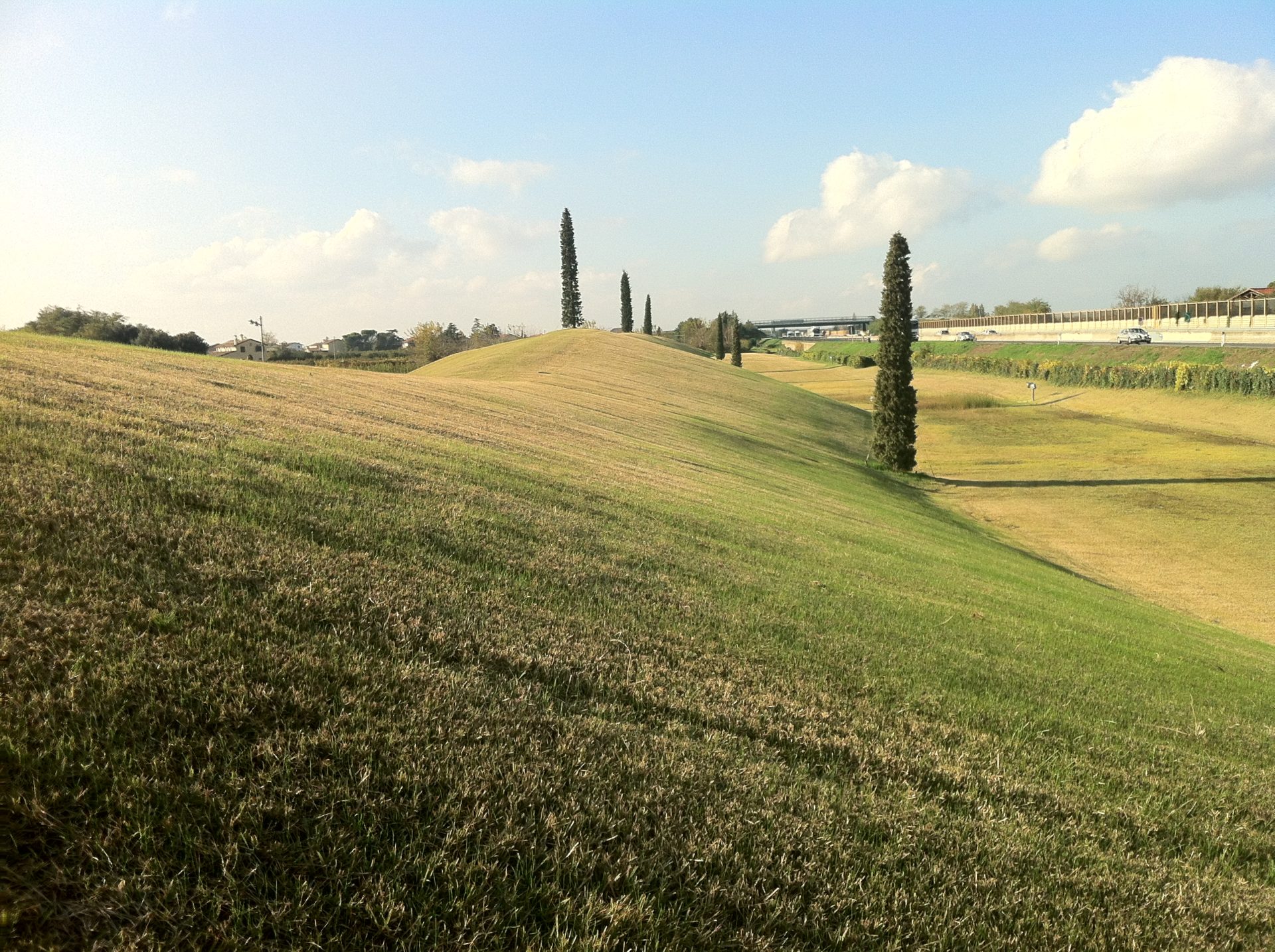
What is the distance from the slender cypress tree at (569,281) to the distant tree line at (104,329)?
5530 cm

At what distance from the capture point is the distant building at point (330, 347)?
145375mm

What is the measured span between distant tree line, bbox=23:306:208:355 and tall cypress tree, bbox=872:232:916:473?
154 feet

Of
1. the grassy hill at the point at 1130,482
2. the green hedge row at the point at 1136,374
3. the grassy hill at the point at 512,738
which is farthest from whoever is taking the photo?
the green hedge row at the point at 1136,374

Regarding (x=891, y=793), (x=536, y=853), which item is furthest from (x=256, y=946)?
(x=891, y=793)

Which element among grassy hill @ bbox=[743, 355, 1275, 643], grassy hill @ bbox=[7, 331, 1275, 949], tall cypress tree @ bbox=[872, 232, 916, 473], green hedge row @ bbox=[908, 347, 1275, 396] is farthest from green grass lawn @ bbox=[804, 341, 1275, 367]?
grassy hill @ bbox=[7, 331, 1275, 949]

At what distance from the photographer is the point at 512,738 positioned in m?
3.72

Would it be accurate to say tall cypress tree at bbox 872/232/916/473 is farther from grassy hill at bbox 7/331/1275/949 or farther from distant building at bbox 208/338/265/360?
distant building at bbox 208/338/265/360


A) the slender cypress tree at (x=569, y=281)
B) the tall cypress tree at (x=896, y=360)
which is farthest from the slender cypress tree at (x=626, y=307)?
the tall cypress tree at (x=896, y=360)

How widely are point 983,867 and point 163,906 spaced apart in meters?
3.95

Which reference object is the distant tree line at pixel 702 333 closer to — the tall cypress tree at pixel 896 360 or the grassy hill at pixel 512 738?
the tall cypress tree at pixel 896 360

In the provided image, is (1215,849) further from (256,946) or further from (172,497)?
(172,497)

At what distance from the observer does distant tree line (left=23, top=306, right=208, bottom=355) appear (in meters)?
47.1

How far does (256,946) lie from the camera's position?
7.68 feet

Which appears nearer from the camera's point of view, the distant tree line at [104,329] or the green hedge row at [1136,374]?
the distant tree line at [104,329]
